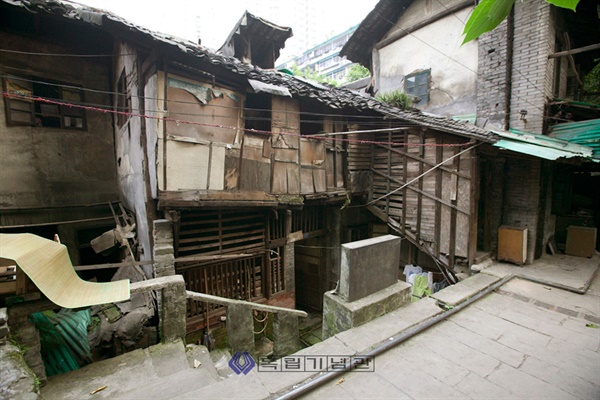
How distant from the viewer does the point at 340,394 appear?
3.35m

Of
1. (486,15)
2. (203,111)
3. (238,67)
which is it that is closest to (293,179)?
(203,111)

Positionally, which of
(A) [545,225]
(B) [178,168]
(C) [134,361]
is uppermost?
(B) [178,168]

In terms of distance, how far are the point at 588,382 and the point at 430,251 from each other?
5.15m

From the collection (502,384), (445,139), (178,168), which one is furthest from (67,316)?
(445,139)

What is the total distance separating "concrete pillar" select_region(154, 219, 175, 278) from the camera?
6.32 meters

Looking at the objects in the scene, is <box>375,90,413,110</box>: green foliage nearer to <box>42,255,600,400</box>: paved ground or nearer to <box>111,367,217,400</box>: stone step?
<box>42,255,600,400</box>: paved ground

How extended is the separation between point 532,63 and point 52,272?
42.3 feet

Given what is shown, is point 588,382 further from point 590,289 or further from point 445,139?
point 445,139

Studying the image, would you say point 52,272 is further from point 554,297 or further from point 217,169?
point 554,297

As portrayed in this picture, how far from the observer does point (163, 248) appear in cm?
639

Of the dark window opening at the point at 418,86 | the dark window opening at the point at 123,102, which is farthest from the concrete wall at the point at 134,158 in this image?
the dark window opening at the point at 418,86

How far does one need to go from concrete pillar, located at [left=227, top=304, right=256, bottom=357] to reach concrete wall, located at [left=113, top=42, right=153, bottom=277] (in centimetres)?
293

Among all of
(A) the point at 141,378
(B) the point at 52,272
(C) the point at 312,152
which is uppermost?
(C) the point at 312,152

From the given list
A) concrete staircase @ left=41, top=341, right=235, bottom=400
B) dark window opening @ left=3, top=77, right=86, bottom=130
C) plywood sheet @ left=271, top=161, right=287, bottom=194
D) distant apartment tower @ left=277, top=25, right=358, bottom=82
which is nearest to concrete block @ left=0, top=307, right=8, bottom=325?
concrete staircase @ left=41, top=341, right=235, bottom=400
